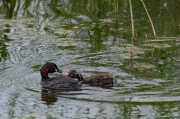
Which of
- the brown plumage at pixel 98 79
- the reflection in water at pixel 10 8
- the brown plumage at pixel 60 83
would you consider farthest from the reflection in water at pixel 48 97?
the reflection in water at pixel 10 8

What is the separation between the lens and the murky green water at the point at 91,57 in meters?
8.16

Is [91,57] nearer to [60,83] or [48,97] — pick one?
[60,83]

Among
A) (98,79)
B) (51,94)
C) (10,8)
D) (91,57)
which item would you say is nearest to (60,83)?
(51,94)

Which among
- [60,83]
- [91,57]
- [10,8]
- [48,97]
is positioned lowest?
[48,97]

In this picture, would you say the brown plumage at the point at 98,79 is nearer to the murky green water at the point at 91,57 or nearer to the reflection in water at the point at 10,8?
the murky green water at the point at 91,57

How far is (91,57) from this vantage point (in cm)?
1092

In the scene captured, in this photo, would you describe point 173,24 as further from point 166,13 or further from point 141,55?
point 141,55

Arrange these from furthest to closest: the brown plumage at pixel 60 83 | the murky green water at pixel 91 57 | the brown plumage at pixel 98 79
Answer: the brown plumage at pixel 60 83
the brown plumage at pixel 98 79
the murky green water at pixel 91 57

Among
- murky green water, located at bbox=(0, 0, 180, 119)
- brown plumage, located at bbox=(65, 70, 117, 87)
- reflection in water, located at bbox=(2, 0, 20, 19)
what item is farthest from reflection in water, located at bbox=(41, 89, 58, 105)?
reflection in water, located at bbox=(2, 0, 20, 19)

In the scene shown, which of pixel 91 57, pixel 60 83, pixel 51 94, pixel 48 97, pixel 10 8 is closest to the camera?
pixel 48 97

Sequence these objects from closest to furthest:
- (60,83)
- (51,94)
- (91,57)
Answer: (51,94) → (60,83) → (91,57)

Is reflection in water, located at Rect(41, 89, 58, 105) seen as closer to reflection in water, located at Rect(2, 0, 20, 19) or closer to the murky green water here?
the murky green water

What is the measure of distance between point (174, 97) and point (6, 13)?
22.4ft

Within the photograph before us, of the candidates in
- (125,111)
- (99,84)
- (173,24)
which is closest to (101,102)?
(125,111)
